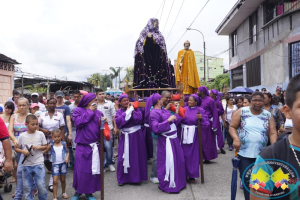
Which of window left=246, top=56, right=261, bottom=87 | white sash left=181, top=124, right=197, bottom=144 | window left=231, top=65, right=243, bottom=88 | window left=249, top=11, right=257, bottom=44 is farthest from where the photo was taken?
window left=231, top=65, right=243, bottom=88

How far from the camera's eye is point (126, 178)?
6.14m

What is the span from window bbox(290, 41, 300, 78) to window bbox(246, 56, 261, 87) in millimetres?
4991

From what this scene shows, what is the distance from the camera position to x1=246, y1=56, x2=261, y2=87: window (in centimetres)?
1992

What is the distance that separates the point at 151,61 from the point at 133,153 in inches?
110

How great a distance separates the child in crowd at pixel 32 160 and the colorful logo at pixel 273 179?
3803 mm

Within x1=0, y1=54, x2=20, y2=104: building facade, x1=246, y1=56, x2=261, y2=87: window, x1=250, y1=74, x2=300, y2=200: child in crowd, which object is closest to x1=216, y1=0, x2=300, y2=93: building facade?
x1=246, y1=56, x2=261, y2=87: window

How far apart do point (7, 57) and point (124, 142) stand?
15.4 m

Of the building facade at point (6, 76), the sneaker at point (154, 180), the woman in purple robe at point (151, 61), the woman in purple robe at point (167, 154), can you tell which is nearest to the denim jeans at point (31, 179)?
the woman in purple robe at point (167, 154)

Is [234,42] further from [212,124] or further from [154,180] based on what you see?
[154,180]

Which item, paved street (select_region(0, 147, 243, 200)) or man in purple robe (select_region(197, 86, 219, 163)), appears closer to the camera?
paved street (select_region(0, 147, 243, 200))

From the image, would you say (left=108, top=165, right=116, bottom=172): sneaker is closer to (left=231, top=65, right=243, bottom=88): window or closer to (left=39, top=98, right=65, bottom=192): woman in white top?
(left=39, top=98, right=65, bottom=192): woman in white top

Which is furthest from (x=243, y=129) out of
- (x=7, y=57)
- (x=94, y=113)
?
(x=7, y=57)

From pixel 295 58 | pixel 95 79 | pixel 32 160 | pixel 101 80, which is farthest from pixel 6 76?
pixel 101 80

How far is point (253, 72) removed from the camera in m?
21.1
